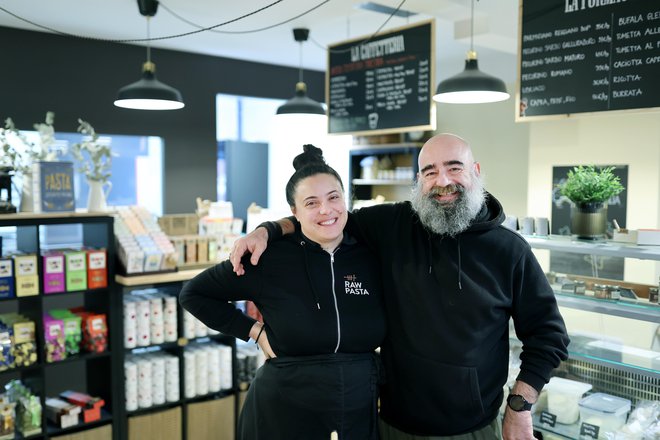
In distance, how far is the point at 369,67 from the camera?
4.46 metres

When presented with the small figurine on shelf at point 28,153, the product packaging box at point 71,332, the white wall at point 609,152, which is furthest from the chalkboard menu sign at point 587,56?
the product packaging box at point 71,332

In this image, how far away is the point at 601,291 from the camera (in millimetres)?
2408

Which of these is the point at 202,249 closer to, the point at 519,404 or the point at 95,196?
the point at 95,196

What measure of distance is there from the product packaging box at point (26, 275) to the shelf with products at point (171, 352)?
1.55 feet

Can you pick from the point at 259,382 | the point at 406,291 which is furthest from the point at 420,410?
the point at 259,382

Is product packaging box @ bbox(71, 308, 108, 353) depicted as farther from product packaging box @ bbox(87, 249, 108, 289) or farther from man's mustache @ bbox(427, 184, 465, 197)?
man's mustache @ bbox(427, 184, 465, 197)

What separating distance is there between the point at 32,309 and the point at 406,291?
96.5 inches

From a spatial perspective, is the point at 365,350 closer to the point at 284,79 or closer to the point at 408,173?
the point at 408,173

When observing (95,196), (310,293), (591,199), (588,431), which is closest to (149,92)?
(95,196)

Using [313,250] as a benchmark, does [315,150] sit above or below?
above

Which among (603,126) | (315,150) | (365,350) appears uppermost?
(603,126)

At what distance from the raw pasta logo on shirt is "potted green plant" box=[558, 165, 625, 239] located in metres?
1.09

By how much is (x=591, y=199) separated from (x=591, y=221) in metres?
0.09

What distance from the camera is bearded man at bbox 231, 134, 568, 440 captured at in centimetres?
188
